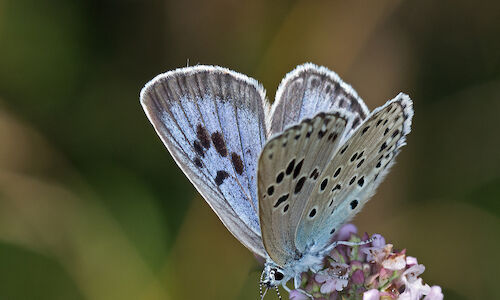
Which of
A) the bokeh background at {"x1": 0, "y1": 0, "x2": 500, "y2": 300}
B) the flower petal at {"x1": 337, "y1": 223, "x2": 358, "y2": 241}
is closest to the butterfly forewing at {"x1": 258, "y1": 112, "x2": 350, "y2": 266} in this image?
the flower petal at {"x1": 337, "y1": 223, "x2": 358, "y2": 241}

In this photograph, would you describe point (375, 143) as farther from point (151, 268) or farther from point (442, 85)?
point (442, 85)

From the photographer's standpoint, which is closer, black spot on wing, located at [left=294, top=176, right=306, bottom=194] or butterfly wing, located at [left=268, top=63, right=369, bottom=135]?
black spot on wing, located at [left=294, top=176, right=306, bottom=194]

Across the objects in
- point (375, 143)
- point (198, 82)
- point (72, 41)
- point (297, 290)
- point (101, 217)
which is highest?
point (72, 41)

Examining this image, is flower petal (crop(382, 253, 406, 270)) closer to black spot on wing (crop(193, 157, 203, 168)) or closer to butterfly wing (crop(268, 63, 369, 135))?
butterfly wing (crop(268, 63, 369, 135))

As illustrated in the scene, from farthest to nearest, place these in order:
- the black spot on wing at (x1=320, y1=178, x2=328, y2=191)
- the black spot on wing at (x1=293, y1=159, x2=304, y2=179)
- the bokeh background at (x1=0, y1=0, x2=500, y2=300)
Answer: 1. the bokeh background at (x1=0, y1=0, x2=500, y2=300)
2. the black spot on wing at (x1=320, y1=178, x2=328, y2=191)
3. the black spot on wing at (x1=293, y1=159, x2=304, y2=179)

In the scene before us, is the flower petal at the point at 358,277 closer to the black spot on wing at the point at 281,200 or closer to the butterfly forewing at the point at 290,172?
Answer: the butterfly forewing at the point at 290,172

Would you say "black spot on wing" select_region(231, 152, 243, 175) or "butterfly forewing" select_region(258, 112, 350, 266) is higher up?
"black spot on wing" select_region(231, 152, 243, 175)

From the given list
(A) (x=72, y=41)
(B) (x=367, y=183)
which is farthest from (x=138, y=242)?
(B) (x=367, y=183)
